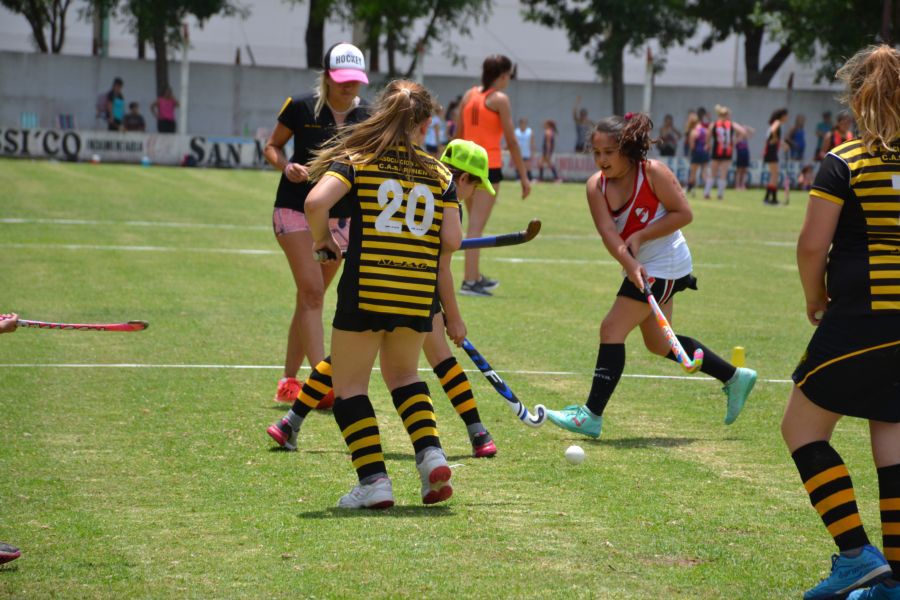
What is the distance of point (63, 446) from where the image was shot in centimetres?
617

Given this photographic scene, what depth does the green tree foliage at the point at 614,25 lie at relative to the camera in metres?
41.7

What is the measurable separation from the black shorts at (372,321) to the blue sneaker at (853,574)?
1982 millimetres

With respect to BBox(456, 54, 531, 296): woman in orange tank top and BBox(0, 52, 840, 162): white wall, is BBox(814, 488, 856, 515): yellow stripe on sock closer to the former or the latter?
BBox(456, 54, 531, 296): woman in orange tank top

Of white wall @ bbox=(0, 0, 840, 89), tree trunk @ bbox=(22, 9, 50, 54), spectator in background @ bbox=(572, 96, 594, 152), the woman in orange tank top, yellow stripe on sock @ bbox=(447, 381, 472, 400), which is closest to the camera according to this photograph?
yellow stripe on sock @ bbox=(447, 381, 472, 400)

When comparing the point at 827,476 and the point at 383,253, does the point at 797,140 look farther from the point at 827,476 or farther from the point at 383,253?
the point at 827,476

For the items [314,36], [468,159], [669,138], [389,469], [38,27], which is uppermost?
[38,27]

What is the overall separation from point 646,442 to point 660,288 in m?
0.90

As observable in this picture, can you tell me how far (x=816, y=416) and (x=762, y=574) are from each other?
65cm

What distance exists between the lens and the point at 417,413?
5.46m

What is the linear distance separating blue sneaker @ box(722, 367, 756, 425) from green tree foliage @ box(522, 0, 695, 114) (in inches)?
1371

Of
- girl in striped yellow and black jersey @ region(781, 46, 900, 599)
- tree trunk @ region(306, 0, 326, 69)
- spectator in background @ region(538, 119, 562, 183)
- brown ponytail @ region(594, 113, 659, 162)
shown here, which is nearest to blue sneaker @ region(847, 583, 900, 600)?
girl in striped yellow and black jersey @ region(781, 46, 900, 599)

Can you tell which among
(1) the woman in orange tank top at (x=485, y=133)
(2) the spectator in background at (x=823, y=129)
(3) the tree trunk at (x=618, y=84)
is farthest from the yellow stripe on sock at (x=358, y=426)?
(3) the tree trunk at (x=618, y=84)

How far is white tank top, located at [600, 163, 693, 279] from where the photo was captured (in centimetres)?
689

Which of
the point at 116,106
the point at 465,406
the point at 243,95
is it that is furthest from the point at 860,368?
the point at 243,95
